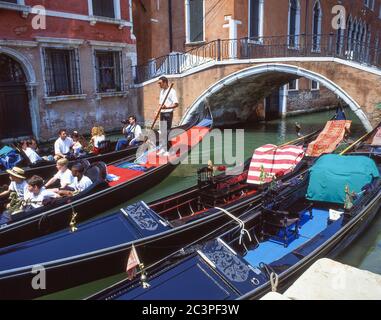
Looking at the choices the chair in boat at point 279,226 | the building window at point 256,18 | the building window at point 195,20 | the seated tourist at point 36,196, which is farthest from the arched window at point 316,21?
the seated tourist at point 36,196

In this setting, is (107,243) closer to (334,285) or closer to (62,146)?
(334,285)

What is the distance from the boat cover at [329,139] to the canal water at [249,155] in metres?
1.73

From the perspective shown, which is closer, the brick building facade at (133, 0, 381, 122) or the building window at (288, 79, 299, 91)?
the brick building facade at (133, 0, 381, 122)

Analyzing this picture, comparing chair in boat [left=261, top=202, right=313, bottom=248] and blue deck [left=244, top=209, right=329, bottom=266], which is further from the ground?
chair in boat [left=261, top=202, right=313, bottom=248]

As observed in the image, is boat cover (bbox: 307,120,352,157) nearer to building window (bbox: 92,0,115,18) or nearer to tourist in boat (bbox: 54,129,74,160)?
tourist in boat (bbox: 54,129,74,160)

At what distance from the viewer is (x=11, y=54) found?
23.3 ft

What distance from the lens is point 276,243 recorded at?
117 inches

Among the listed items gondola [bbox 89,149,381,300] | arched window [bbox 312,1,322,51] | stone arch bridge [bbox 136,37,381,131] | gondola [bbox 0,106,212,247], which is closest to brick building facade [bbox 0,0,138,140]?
stone arch bridge [bbox 136,37,381,131]

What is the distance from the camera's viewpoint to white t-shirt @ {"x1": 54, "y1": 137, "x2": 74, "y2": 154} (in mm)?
5362

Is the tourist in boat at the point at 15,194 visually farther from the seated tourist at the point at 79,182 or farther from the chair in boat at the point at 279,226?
the chair in boat at the point at 279,226

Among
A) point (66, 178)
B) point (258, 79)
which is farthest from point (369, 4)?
point (66, 178)

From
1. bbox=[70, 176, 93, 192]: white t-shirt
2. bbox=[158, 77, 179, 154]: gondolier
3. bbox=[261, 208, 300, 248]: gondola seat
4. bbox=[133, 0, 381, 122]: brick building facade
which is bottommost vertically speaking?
bbox=[261, 208, 300, 248]: gondola seat

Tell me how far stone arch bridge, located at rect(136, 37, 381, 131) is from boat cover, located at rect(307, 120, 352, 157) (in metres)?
0.97
